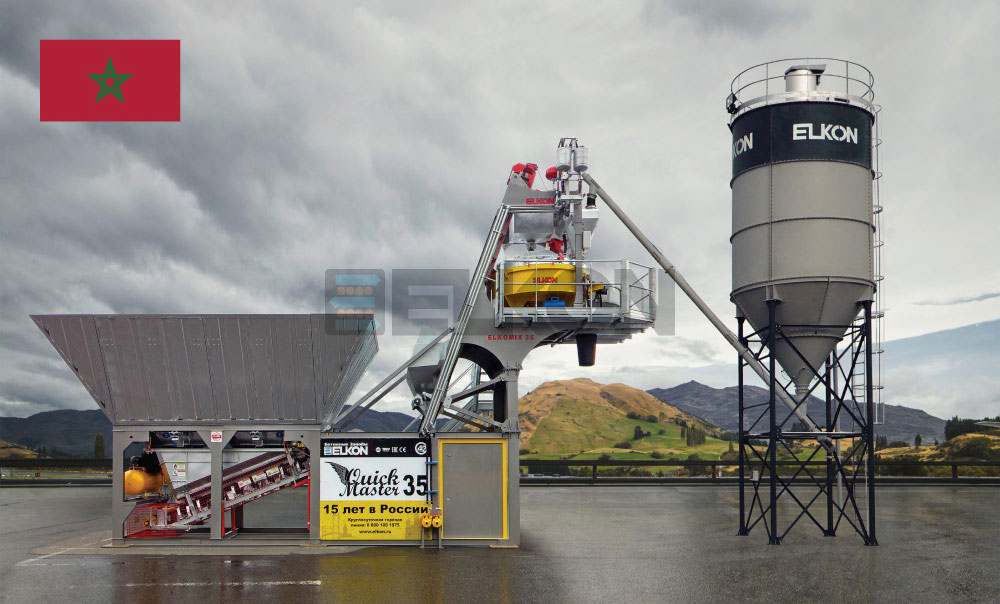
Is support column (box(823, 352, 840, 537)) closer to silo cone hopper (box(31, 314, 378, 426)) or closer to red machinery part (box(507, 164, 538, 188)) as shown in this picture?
red machinery part (box(507, 164, 538, 188))

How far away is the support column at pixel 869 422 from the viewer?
16.7 meters

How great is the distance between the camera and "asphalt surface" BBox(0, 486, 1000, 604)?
12172 mm

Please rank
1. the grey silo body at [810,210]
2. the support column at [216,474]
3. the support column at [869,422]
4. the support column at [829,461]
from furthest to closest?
the support column at [829,461] → the grey silo body at [810,210] → the support column at [869,422] → the support column at [216,474]

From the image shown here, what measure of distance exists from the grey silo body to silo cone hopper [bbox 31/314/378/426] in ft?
32.8

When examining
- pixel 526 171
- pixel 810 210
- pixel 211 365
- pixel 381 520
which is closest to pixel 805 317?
pixel 810 210

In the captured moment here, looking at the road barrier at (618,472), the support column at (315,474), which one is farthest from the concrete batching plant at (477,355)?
the road barrier at (618,472)

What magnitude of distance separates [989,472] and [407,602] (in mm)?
36365

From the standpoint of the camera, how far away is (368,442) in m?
16.2

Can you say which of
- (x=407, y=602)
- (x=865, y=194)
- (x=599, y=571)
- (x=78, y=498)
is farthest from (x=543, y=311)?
(x=78, y=498)

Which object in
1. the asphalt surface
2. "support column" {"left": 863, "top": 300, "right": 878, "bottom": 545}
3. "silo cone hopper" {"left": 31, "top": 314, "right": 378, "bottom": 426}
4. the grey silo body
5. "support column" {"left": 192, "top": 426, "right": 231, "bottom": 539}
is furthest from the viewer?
the grey silo body

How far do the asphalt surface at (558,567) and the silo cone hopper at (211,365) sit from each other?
10.1ft

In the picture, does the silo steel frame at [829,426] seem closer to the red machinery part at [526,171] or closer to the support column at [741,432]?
the support column at [741,432]

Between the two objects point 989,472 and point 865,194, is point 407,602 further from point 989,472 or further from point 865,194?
point 989,472

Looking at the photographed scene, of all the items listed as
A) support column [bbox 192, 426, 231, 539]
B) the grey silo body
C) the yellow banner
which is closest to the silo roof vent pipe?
the grey silo body
